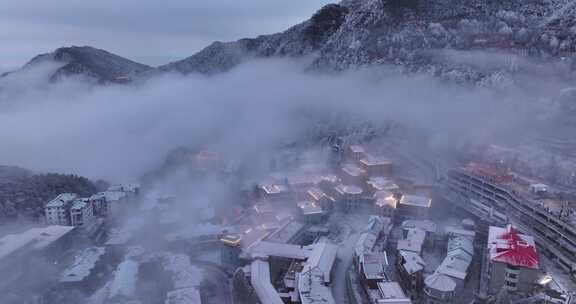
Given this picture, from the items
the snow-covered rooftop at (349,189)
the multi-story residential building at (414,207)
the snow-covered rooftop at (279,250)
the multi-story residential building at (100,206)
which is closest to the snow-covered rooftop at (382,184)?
the snow-covered rooftop at (349,189)

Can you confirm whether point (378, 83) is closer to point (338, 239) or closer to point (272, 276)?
point (338, 239)

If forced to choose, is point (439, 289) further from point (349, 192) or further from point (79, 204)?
point (79, 204)

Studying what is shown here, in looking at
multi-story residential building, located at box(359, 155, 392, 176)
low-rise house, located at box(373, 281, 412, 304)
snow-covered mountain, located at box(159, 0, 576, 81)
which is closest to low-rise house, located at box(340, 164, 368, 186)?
multi-story residential building, located at box(359, 155, 392, 176)

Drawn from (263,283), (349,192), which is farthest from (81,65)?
(263,283)

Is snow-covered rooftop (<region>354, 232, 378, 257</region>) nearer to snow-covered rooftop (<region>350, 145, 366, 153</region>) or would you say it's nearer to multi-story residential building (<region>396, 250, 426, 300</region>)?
multi-story residential building (<region>396, 250, 426, 300</region>)

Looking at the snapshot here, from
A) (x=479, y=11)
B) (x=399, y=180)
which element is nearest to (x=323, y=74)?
(x=479, y=11)

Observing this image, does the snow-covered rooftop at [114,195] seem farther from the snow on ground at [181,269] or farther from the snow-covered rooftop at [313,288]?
the snow-covered rooftop at [313,288]

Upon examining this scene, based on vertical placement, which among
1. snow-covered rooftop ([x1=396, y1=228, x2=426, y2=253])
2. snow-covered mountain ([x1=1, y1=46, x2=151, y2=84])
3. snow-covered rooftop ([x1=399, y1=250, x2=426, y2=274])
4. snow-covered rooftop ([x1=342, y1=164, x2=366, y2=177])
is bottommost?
snow-covered rooftop ([x1=399, y1=250, x2=426, y2=274])
